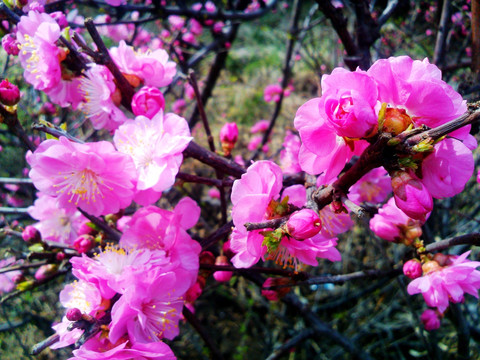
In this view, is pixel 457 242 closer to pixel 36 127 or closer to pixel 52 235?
pixel 36 127

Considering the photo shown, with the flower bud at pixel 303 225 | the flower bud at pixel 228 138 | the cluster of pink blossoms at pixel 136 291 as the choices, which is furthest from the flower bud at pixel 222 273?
the flower bud at pixel 303 225

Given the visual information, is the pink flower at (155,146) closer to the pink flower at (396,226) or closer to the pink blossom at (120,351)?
the pink blossom at (120,351)

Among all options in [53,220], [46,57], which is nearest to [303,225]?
[46,57]

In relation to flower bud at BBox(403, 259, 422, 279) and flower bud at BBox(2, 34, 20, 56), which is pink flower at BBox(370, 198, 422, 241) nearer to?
flower bud at BBox(403, 259, 422, 279)

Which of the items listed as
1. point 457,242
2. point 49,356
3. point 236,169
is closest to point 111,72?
point 236,169

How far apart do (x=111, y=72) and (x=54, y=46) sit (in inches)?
8.4

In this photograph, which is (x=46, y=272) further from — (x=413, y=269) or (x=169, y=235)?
(x=413, y=269)

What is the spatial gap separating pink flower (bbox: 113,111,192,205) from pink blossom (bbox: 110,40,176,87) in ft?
0.78

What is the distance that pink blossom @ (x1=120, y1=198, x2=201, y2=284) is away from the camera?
102 centimetres

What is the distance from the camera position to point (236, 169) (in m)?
1.17

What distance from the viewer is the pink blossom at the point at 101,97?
3.68 ft

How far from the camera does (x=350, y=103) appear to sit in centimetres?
68

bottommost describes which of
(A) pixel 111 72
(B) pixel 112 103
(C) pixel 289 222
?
(C) pixel 289 222

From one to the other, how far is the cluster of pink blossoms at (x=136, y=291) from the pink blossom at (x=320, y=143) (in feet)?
1.49
